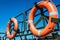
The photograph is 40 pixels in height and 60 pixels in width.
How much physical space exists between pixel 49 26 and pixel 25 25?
1.91m

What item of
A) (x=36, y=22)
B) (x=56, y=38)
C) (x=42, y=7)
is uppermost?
(x=42, y=7)

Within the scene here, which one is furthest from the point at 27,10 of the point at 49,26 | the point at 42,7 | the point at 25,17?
the point at 49,26

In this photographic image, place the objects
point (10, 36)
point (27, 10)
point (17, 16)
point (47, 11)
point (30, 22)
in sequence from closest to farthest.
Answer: point (47, 11), point (30, 22), point (27, 10), point (17, 16), point (10, 36)

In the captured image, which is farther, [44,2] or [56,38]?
[56,38]

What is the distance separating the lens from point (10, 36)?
27.7ft

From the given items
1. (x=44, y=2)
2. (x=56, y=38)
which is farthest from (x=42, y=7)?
(x=56, y=38)

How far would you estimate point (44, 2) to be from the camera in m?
5.73

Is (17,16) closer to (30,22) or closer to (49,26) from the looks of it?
(30,22)

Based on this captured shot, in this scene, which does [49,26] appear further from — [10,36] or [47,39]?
[10,36]

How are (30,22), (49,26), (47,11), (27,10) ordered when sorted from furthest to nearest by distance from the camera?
(27,10) < (30,22) < (47,11) < (49,26)

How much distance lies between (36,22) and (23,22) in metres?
0.97

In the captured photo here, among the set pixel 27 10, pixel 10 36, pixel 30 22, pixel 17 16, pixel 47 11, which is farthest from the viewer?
pixel 10 36

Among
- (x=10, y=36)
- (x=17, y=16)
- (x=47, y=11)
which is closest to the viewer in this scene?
(x=47, y=11)

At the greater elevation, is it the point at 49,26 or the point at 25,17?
the point at 25,17
